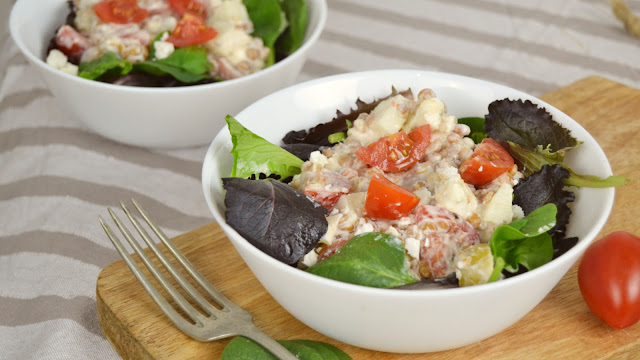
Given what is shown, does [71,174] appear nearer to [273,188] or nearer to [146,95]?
[146,95]

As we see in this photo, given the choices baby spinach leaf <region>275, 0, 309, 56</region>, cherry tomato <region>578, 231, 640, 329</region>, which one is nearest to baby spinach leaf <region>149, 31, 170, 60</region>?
baby spinach leaf <region>275, 0, 309, 56</region>

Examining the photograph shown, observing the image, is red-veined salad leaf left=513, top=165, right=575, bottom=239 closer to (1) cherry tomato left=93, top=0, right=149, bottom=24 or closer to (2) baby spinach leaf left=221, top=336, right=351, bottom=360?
(2) baby spinach leaf left=221, top=336, right=351, bottom=360

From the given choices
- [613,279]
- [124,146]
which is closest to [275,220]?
[613,279]

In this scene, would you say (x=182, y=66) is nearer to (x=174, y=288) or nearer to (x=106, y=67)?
(x=106, y=67)

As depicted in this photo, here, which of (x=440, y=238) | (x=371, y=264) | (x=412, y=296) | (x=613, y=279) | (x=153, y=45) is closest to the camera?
(x=412, y=296)

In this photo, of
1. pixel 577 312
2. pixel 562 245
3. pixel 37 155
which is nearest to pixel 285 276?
pixel 562 245

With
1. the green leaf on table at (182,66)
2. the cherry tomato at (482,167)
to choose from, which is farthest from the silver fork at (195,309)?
the green leaf on table at (182,66)
